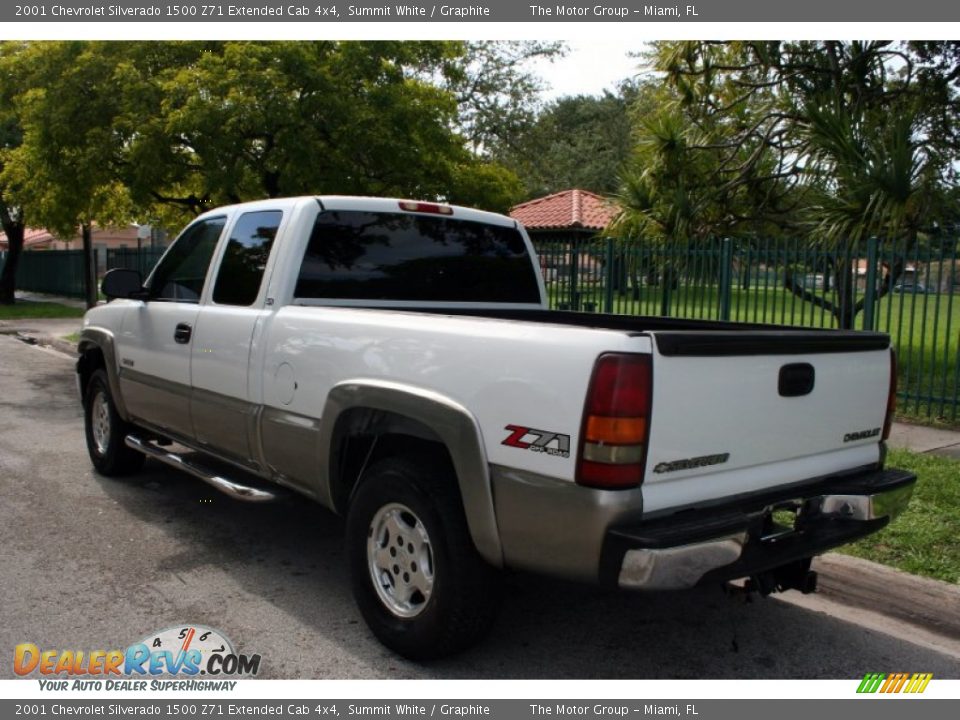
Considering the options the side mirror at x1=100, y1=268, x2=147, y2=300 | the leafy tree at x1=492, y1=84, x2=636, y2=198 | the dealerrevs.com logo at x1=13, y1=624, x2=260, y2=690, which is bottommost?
the dealerrevs.com logo at x1=13, y1=624, x2=260, y2=690

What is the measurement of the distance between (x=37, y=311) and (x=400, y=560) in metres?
23.6

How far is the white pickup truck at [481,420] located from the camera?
9.90 ft

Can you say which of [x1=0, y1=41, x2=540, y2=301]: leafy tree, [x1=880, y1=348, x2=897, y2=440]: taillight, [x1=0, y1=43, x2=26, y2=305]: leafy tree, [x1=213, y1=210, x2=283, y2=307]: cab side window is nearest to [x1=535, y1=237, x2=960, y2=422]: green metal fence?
Result: [x1=0, y1=41, x2=540, y2=301]: leafy tree

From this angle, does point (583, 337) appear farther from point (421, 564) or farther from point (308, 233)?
point (308, 233)

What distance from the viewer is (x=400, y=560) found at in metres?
3.73

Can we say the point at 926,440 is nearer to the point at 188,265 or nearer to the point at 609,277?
the point at 609,277

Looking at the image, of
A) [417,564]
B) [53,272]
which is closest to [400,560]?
[417,564]

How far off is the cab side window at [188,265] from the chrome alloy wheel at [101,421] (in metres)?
1.24

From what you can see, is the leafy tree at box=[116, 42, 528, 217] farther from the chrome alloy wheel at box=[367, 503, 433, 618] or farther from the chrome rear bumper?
the chrome rear bumper

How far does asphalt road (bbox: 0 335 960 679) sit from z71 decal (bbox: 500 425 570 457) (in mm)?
1114

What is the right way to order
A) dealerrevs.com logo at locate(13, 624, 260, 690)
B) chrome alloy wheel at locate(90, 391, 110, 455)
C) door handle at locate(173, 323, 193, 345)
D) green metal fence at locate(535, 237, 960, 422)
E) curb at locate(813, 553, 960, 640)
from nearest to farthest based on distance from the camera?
dealerrevs.com logo at locate(13, 624, 260, 690), curb at locate(813, 553, 960, 640), door handle at locate(173, 323, 193, 345), chrome alloy wheel at locate(90, 391, 110, 455), green metal fence at locate(535, 237, 960, 422)

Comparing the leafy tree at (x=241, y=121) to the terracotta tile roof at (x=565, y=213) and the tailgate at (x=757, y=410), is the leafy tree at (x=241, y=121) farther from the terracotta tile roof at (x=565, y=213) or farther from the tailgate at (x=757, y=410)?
the terracotta tile roof at (x=565, y=213)

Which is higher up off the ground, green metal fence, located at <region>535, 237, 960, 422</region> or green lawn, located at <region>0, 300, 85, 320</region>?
green metal fence, located at <region>535, 237, 960, 422</region>

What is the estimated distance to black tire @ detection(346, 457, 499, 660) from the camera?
3.45m
